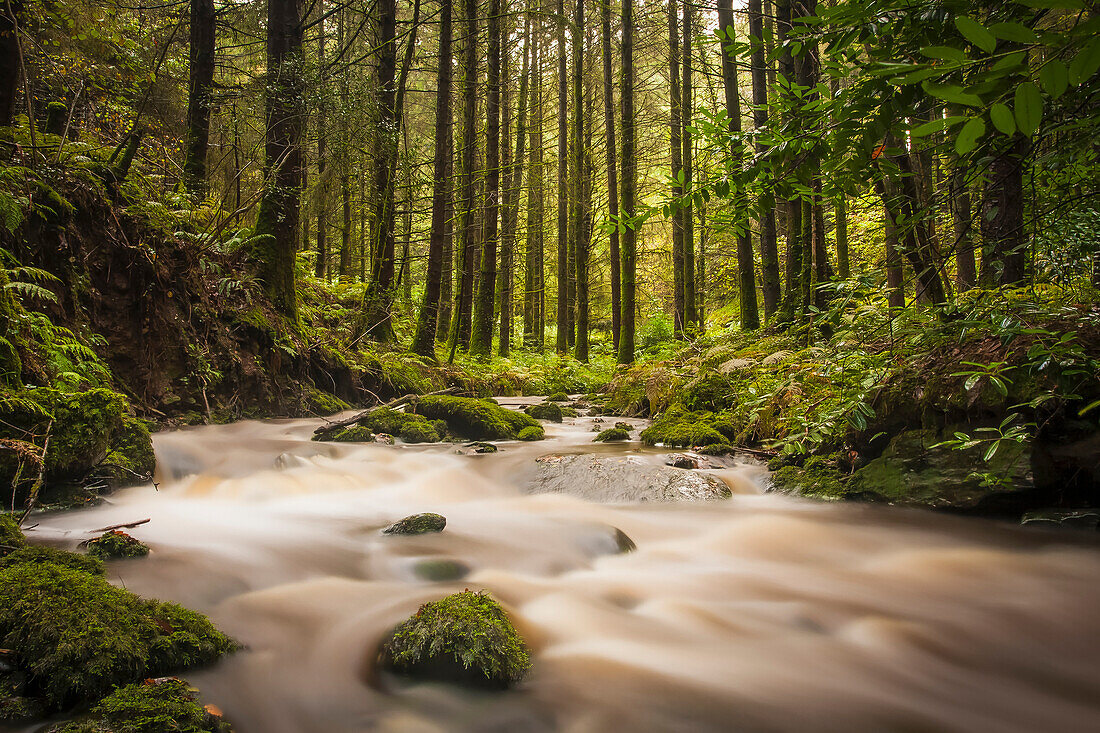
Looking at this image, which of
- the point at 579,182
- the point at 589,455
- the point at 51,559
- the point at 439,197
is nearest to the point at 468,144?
the point at 439,197

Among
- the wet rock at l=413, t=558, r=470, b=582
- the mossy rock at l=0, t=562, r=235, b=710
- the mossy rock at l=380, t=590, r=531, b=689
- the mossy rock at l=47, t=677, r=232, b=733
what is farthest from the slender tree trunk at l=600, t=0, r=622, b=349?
the mossy rock at l=47, t=677, r=232, b=733

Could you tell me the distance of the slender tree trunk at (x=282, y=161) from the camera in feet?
27.3

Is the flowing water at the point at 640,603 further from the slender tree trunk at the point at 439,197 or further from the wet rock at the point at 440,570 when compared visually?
the slender tree trunk at the point at 439,197

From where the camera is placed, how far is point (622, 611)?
332 centimetres

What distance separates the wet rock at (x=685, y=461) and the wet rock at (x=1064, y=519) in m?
2.59

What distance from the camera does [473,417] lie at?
8281 millimetres

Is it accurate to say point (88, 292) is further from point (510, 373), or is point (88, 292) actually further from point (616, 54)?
point (616, 54)

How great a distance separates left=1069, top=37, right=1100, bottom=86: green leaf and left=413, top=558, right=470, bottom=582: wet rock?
11.4 ft

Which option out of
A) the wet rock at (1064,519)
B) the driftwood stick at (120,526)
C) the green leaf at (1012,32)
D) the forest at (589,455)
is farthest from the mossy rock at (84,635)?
the wet rock at (1064,519)

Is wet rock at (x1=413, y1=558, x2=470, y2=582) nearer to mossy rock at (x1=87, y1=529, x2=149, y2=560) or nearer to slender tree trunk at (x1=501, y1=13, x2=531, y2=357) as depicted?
mossy rock at (x1=87, y1=529, x2=149, y2=560)

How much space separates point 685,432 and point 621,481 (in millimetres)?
1961

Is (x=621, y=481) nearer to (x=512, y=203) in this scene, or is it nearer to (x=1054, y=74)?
(x=1054, y=74)

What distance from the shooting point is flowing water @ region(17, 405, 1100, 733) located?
2.41m

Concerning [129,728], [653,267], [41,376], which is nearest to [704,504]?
[129,728]
